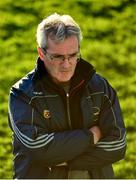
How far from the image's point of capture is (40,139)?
460 centimetres

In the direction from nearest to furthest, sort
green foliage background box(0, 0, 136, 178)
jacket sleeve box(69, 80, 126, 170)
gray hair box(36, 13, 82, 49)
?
1. gray hair box(36, 13, 82, 49)
2. jacket sleeve box(69, 80, 126, 170)
3. green foliage background box(0, 0, 136, 178)

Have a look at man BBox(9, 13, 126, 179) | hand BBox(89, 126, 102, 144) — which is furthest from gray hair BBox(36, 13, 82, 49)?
hand BBox(89, 126, 102, 144)

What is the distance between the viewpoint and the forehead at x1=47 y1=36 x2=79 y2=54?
4.34 metres

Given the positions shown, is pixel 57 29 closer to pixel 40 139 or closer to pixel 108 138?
pixel 40 139

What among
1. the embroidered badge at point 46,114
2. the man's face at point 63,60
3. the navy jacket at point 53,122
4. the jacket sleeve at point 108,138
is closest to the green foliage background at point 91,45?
the jacket sleeve at point 108,138

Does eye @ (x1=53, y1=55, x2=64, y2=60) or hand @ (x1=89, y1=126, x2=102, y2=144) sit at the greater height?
eye @ (x1=53, y1=55, x2=64, y2=60)

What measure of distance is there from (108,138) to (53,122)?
436mm

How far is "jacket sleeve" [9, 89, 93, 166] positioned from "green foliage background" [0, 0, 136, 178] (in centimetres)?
366

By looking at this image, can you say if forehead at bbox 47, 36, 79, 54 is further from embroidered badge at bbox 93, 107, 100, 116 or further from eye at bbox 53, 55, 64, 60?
embroidered badge at bbox 93, 107, 100, 116

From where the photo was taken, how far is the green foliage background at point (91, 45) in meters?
9.28

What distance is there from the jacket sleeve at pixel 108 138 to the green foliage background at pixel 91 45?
3467 millimetres

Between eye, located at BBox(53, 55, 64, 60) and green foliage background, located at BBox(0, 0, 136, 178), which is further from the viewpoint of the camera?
green foliage background, located at BBox(0, 0, 136, 178)

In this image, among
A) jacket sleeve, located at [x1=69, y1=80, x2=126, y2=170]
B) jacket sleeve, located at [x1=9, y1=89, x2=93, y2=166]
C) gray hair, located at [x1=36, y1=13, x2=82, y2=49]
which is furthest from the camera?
jacket sleeve, located at [x1=69, y1=80, x2=126, y2=170]

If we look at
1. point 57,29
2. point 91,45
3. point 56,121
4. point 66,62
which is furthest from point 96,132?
point 91,45
